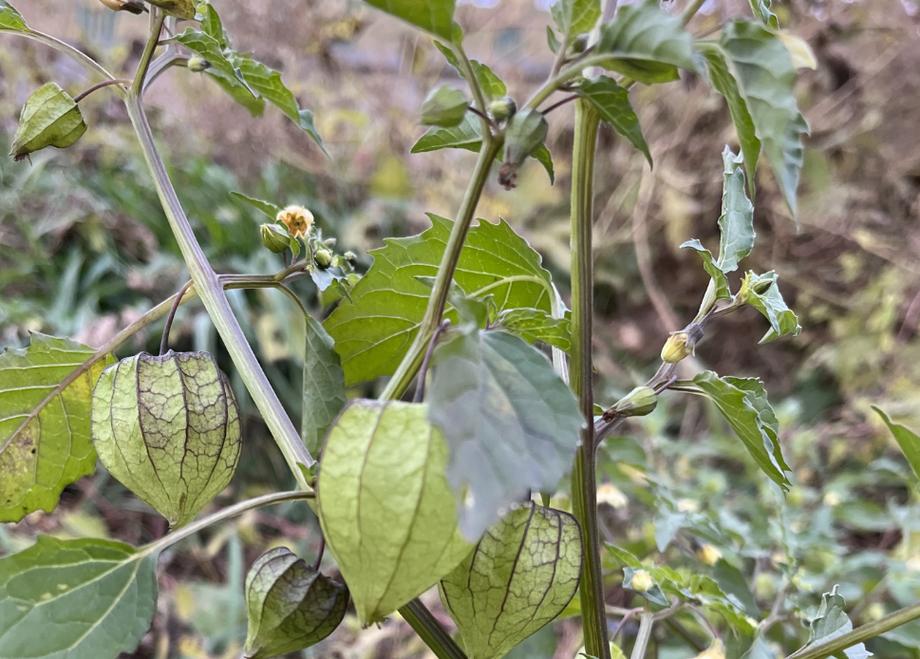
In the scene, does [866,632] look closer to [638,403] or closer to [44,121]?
[638,403]

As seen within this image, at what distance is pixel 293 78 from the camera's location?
2176 mm

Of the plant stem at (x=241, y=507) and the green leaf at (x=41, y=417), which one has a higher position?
the plant stem at (x=241, y=507)

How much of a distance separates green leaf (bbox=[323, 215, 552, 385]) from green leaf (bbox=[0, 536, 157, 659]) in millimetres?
134

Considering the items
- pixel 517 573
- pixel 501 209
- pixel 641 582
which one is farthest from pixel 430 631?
pixel 501 209

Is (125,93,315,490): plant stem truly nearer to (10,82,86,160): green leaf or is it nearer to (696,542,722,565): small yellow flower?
(10,82,86,160): green leaf

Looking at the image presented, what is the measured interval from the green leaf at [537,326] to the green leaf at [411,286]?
0.22 ft

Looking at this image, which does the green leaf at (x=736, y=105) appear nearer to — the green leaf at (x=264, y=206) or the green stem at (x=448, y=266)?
the green stem at (x=448, y=266)

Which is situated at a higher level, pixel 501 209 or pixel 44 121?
pixel 44 121

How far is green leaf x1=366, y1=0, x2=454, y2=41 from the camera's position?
0.20m

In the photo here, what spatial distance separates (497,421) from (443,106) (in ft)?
0.31

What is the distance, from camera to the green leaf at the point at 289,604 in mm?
270

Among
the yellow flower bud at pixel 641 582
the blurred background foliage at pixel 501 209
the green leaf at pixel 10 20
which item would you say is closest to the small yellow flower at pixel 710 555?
the yellow flower bud at pixel 641 582

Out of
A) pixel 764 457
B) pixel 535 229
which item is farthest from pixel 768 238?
pixel 764 457

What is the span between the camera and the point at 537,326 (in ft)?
0.89
